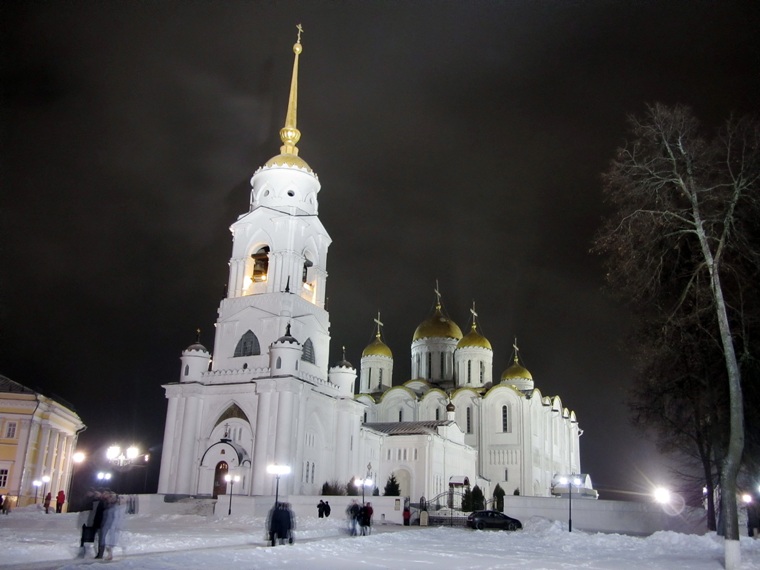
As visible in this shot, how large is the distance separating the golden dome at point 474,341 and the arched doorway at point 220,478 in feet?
89.6

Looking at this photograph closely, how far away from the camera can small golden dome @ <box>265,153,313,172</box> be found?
46625mm

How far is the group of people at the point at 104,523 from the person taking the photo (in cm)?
1447

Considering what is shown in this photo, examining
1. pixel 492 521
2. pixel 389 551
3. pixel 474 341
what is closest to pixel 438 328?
pixel 474 341

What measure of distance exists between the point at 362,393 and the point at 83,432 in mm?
23418

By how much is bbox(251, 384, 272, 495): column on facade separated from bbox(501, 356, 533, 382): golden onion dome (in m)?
26.6

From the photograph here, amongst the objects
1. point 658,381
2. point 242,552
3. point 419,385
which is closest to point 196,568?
point 242,552

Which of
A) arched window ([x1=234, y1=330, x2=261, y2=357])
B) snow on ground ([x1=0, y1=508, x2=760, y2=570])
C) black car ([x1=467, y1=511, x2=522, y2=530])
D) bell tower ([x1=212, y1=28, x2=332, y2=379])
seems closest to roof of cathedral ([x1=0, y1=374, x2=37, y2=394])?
bell tower ([x1=212, y1=28, x2=332, y2=379])

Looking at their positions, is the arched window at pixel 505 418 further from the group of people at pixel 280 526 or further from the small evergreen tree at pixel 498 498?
the group of people at pixel 280 526

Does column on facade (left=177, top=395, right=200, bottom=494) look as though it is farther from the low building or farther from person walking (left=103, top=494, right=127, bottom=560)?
person walking (left=103, top=494, right=127, bottom=560)

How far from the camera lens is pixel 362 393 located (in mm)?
62125

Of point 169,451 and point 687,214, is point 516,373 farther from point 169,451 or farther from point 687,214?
point 687,214

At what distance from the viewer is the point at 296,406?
1517 inches

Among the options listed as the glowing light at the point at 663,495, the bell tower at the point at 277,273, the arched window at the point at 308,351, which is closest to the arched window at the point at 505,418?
the bell tower at the point at 277,273

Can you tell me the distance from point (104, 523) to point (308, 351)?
29.0m
